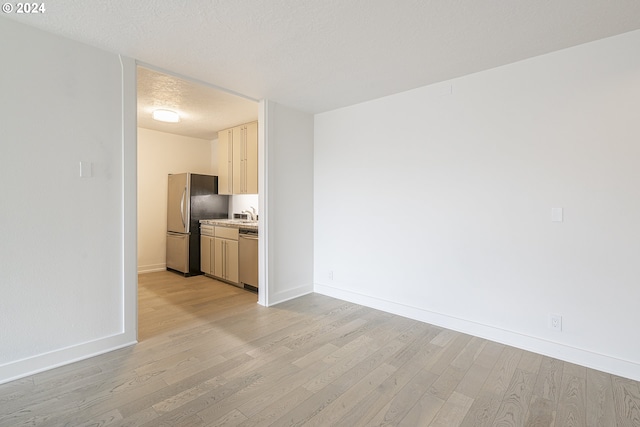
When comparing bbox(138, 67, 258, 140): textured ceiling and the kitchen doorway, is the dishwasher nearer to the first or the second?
the kitchen doorway

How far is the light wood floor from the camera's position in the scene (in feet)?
6.06

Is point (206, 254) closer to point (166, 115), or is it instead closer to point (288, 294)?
point (288, 294)

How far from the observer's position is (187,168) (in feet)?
20.1

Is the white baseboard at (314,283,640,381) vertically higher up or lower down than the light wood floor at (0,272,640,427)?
higher up

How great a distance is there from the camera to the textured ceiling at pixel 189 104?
3.36 m

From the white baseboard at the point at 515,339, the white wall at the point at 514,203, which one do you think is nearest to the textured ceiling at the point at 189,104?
the white wall at the point at 514,203

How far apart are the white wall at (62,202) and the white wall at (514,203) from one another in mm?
2570

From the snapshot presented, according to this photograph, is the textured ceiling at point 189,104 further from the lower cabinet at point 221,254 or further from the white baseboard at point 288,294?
the white baseboard at point 288,294

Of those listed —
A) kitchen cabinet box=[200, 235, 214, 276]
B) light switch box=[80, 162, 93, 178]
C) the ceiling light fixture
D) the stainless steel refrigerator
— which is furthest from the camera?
the stainless steel refrigerator

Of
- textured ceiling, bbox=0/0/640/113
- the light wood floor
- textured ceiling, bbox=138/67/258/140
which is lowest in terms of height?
the light wood floor

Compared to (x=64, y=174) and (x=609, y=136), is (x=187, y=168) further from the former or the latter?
(x=609, y=136)

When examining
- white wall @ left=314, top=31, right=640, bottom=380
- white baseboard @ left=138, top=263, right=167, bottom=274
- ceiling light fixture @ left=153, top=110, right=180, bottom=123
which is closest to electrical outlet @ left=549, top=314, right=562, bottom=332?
white wall @ left=314, top=31, right=640, bottom=380

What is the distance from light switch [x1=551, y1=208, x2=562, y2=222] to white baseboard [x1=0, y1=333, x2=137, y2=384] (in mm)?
3836

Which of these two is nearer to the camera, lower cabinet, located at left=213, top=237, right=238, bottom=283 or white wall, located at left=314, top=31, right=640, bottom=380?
white wall, located at left=314, top=31, right=640, bottom=380
